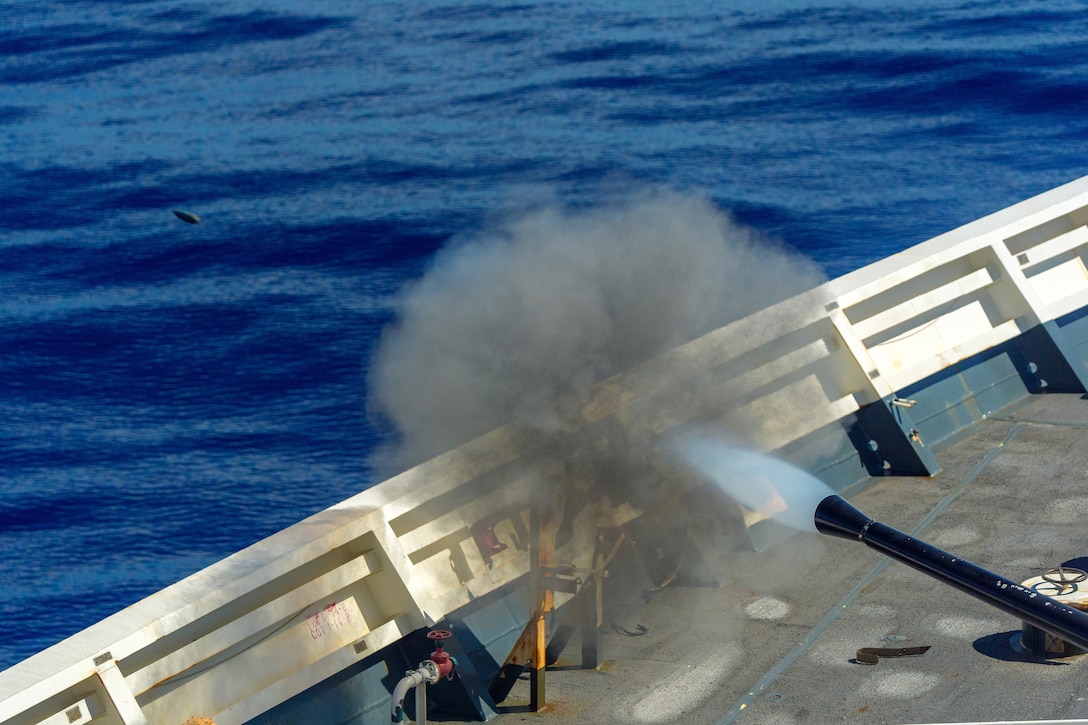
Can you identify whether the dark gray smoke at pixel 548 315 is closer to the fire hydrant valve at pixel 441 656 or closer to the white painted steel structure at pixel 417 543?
the white painted steel structure at pixel 417 543

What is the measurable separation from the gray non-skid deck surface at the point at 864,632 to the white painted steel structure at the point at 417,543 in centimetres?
66

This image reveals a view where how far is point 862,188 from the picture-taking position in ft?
113

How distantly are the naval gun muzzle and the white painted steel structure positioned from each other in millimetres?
1568

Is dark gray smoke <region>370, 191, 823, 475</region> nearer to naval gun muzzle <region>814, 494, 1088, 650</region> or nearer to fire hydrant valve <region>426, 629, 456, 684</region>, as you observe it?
fire hydrant valve <region>426, 629, 456, 684</region>

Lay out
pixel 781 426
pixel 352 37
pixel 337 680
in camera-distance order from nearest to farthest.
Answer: pixel 337 680
pixel 781 426
pixel 352 37

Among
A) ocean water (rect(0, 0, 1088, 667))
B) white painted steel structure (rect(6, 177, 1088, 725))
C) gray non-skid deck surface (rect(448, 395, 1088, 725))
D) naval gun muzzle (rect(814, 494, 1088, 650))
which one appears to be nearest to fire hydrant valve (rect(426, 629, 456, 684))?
white painted steel structure (rect(6, 177, 1088, 725))

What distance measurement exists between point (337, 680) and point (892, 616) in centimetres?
292

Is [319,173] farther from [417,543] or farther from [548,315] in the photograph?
[417,543]

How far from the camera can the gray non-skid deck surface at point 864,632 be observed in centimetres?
652

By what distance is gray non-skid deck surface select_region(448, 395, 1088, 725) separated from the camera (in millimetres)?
6516

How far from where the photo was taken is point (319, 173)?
3656 centimetres

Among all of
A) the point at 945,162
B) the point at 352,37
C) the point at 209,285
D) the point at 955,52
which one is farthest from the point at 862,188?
the point at 352,37

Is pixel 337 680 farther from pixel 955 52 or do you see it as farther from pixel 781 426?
pixel 955 52

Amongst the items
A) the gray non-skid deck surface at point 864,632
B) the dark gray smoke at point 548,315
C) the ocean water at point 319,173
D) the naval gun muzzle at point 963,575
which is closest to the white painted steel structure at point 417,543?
the dark gray smoke at point 548,315
